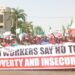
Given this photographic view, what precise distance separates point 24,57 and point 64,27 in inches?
67.3

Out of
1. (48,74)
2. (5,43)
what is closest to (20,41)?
(5,43)

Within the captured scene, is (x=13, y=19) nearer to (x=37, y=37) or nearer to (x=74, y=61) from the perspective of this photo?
(x=37, y=37)

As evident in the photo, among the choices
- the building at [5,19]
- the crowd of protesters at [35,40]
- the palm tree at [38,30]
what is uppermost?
the building at [5,19]

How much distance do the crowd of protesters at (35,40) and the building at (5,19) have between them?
1.27 feet

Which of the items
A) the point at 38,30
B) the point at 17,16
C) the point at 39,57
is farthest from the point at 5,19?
the point at 39,57

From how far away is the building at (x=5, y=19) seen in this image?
1280cm

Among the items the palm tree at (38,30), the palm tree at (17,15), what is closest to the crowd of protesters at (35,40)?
the palm tree at (38,30)

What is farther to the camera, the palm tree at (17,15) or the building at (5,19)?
the building at (5,19)

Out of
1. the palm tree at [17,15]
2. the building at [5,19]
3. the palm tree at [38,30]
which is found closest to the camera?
the palm tree at [38,30]

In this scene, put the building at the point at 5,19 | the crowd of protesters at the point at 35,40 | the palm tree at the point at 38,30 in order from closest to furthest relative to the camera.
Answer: the crowd of protesters at the point at 35,40 < the palm tree at the point at 38,30 < the building at the point at 5,19

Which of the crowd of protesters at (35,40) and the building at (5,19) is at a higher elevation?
the building at (5,19)

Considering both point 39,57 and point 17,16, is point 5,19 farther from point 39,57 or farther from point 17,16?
point 39,57

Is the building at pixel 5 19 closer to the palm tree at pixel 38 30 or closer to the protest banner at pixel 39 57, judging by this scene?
the protest banner at pixel 39 57

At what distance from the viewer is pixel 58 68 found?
12148 mm
